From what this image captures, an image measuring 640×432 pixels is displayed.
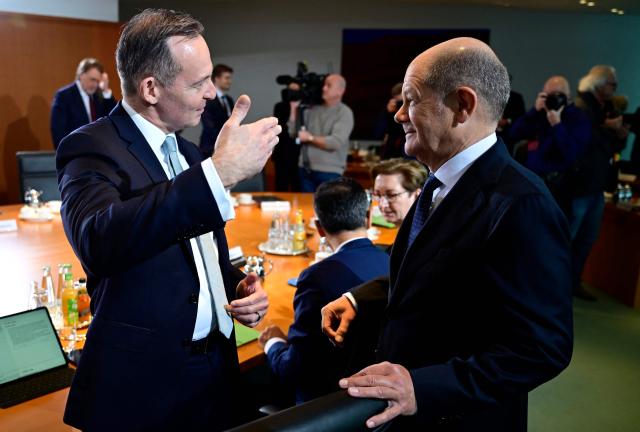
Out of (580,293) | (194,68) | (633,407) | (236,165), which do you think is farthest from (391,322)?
(580,293)

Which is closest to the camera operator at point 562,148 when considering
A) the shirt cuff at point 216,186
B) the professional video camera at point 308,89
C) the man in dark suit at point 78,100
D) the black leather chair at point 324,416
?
the professional video camera at point 308,89

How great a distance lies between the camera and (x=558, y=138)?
4184 mm

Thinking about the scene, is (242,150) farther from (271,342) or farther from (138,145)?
(271,342)

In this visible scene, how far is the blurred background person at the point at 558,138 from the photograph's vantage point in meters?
4.18

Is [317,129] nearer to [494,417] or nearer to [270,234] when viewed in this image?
[270,234]

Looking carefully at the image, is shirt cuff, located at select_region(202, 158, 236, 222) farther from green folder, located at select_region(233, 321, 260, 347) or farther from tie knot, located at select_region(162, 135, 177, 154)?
green folder, located at select_region(233, 321, 260, 347)

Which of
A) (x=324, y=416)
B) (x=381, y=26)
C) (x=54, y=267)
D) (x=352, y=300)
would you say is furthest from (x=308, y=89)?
(x=324, y=416)

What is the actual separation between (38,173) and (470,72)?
12.1 ft

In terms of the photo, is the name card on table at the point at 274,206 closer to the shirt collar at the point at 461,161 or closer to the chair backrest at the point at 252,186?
the chair backrest at the point at 252,186

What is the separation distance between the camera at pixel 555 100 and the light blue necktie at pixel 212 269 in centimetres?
349

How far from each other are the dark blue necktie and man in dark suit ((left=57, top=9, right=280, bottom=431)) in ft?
1.19

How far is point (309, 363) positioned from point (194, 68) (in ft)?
3.35

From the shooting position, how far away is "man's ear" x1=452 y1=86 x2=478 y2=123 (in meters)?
1.11

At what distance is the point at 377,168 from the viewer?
2906 mm
